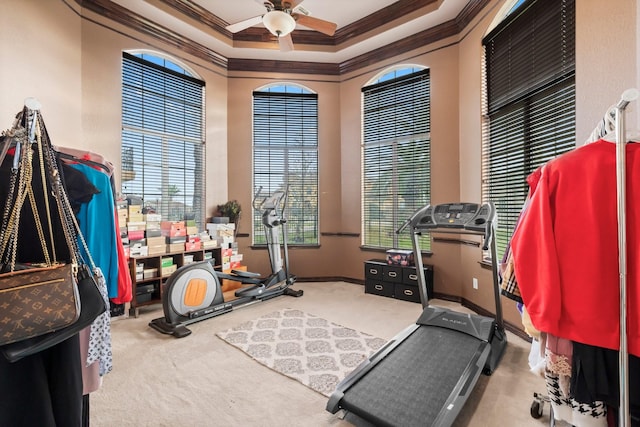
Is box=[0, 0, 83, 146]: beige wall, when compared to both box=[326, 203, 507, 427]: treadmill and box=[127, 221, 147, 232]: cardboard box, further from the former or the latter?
box=[326, 203, 507, 427]: treadmill

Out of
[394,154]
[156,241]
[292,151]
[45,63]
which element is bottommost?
[156,241]

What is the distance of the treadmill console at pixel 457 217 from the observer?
2535 millimetres

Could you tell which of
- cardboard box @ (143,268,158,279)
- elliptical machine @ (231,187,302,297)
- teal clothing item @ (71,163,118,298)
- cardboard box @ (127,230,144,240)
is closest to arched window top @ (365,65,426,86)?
elliptical machine @ (231,187,302,297)

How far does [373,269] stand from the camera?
4695 mm

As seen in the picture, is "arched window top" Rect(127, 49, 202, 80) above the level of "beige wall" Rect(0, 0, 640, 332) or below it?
above

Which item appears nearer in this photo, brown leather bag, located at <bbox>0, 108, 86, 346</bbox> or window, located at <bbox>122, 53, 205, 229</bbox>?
brown leather bag, located at <bbox>0, 108, 86, 346</bbox>

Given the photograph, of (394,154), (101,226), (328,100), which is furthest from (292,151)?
(101,226)

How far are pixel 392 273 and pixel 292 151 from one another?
2.75 m

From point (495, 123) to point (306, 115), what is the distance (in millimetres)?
3095

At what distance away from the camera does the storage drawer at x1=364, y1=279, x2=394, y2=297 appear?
14.8 feet

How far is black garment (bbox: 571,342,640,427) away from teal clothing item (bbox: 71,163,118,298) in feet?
7.44

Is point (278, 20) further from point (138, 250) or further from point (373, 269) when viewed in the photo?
point (373, 269)

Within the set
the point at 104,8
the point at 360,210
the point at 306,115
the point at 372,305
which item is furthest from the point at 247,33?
the point at 372,305

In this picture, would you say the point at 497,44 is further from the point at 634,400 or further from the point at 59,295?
the point at 59,295
